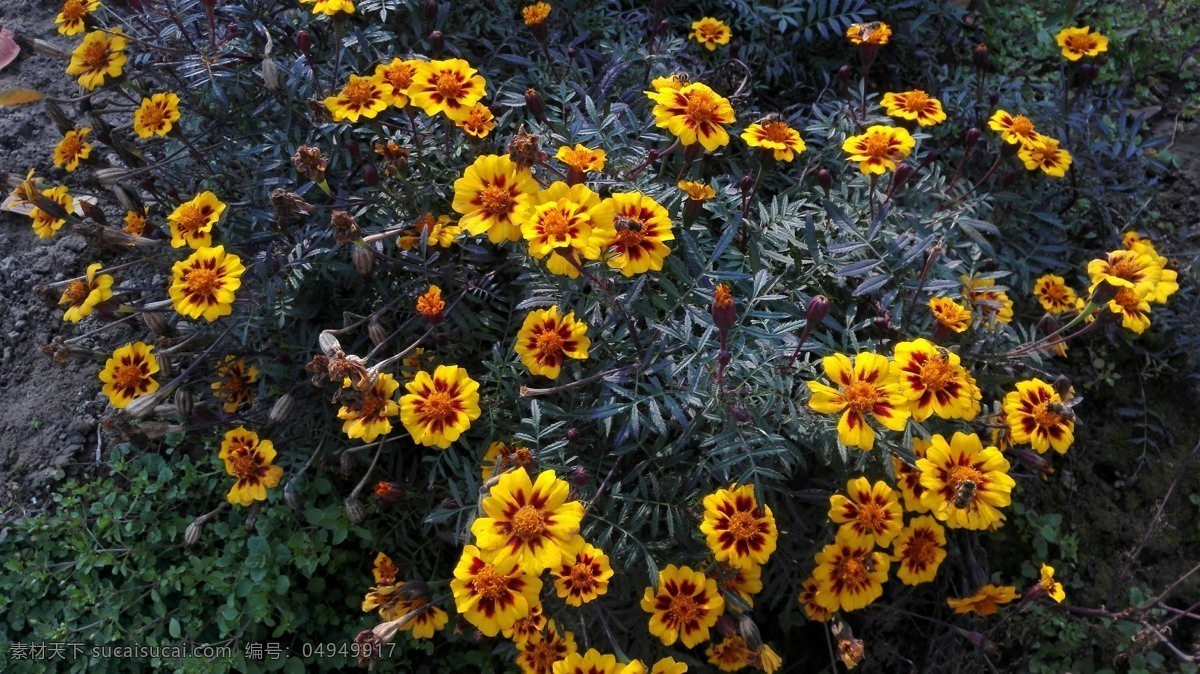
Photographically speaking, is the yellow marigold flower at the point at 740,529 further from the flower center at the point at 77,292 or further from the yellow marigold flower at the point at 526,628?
the flower center at the point at 77,292

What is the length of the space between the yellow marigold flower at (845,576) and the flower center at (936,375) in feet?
1.37

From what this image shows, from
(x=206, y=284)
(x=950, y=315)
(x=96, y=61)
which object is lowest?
(x=950, y=315)

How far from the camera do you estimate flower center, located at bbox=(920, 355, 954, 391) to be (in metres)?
1.90

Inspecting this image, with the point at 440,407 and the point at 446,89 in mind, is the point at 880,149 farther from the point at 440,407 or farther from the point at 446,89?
the point at 440,407

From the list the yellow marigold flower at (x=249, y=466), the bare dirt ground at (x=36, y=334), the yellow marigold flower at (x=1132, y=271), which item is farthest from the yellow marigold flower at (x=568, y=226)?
the bare dirt ground at (x=36, y=334)

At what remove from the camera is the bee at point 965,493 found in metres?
1.88

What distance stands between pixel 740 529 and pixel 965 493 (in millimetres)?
500

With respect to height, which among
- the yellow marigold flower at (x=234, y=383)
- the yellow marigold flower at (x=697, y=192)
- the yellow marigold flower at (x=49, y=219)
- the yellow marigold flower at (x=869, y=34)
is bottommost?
the yellow marigold flower at (x=234, y=383)

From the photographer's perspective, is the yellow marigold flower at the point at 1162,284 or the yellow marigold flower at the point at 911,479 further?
the yellow marigold flower at the point at 1162,284

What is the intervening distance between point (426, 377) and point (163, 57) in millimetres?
1605

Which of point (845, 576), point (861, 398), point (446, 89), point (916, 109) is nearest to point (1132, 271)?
point (916, 109)

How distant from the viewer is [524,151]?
1.98 meters

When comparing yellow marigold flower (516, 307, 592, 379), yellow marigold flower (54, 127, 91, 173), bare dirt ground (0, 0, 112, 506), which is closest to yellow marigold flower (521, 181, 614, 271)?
yellow marigold flower (516, 307, 592, 379)

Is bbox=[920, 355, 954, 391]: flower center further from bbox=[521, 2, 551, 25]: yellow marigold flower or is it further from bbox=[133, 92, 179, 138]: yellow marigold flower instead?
bbox=[133, 92, 179, 138]: yellow marigold flower
